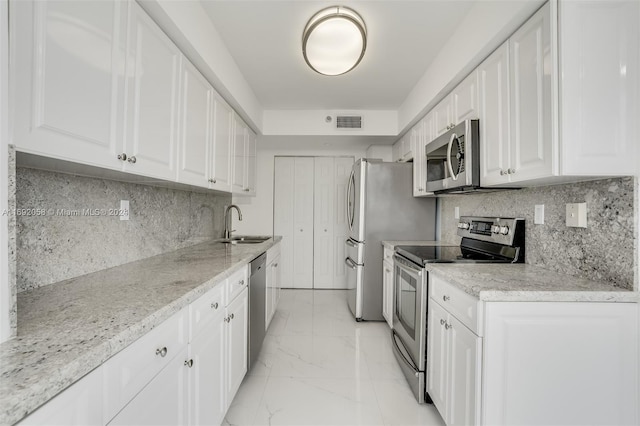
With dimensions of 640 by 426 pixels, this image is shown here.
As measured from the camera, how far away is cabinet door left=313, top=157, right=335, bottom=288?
14.7 ft

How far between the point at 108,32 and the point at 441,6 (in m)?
1.79

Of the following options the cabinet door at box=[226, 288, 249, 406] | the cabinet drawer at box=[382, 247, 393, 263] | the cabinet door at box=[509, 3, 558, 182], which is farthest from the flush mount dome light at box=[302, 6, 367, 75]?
the cabinet drawer at box=[382, 247, 393, 263]

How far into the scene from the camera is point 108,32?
1.09 metres

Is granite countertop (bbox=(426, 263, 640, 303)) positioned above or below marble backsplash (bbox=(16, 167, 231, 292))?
below

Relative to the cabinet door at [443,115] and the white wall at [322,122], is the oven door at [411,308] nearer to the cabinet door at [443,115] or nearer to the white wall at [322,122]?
the cabinet door at [443,115]

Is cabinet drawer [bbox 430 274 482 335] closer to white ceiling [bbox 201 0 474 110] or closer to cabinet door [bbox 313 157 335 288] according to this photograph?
white ceiling [bbox 201 0 474 110]

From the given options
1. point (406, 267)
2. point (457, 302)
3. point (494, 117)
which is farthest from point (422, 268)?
point (494, 117)

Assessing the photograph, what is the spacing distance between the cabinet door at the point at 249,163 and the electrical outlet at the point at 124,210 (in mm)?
1457

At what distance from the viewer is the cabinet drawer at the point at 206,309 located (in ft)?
3.74

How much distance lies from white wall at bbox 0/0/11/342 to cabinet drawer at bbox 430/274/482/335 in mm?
1486

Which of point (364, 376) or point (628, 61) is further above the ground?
point (628, 61)

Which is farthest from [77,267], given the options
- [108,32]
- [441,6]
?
[441,6]

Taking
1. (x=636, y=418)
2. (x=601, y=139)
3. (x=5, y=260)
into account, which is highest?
(x=601, y=139)

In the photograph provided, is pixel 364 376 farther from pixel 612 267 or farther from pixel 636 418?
pixel 612 267
